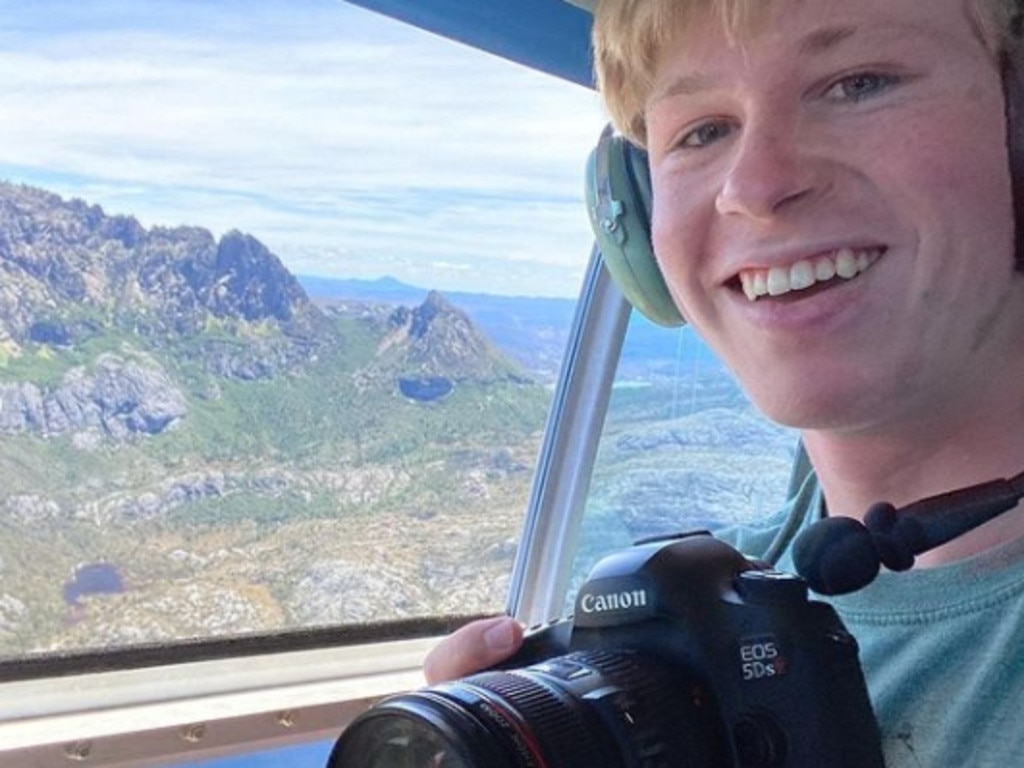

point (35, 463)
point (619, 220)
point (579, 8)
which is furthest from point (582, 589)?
point (579, 8)

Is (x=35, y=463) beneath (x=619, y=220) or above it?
beneath

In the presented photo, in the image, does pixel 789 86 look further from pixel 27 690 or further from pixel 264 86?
pixel 27 690

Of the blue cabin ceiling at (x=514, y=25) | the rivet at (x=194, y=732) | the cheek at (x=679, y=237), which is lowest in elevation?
the rivet at (x=194, y=732)

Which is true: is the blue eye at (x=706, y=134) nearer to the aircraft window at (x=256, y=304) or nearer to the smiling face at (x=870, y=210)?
the smiling face at (x=870, y=210)

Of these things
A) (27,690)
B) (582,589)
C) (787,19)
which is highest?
(787,19)

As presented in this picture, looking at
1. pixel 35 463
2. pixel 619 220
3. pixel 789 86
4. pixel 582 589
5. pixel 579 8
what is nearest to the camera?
pixel 582 589

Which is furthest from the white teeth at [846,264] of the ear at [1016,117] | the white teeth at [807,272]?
the ear at [1016,117]
